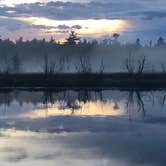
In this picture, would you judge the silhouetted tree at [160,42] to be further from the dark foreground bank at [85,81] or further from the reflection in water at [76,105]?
the reflection in water at [76,105]

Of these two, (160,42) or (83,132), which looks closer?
(83,132)

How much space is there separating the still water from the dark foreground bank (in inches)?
694

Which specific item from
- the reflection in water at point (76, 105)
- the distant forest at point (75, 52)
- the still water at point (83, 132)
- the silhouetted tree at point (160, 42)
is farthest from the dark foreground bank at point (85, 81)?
the silhouetted tree at point (160, 42)

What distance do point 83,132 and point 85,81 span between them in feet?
116

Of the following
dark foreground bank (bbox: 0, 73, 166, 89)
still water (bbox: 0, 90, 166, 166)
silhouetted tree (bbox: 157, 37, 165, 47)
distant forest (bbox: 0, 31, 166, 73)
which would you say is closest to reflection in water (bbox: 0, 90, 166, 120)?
still water (bbox: 0, 90, 166, 166)

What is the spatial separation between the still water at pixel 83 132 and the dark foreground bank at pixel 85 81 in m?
17.6

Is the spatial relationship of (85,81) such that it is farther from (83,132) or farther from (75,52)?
(75,52)

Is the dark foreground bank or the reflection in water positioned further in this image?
the dark foreground bank

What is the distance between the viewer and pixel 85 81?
57.8 m

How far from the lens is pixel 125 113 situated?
29.8 meters

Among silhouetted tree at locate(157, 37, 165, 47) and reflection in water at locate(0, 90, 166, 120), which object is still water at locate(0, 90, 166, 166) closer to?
reflection in water at locate(0, 90, 166, 120)

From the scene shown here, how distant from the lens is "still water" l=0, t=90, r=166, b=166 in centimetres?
1686

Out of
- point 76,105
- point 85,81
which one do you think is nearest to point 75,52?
point 85,81

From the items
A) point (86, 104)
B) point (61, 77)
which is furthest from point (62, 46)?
point (86, 104)
